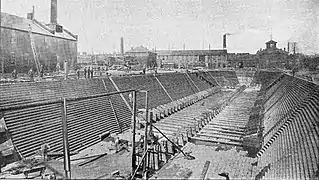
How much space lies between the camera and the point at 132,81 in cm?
2656

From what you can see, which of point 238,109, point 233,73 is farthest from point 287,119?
point 233,73

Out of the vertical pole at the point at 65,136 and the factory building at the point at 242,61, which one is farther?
the factory building at the point at 242,61

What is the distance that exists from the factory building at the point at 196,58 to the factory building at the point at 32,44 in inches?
1568

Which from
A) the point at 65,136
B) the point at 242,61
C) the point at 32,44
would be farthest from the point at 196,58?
the point at 65,136

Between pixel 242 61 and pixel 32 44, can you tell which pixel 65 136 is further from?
pixel 242 61

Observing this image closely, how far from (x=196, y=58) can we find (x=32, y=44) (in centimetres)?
5481

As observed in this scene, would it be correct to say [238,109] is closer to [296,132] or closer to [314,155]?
[296,132]

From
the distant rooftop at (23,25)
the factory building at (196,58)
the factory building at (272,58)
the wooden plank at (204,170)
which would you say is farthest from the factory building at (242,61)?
the wooden plank at (204,170)

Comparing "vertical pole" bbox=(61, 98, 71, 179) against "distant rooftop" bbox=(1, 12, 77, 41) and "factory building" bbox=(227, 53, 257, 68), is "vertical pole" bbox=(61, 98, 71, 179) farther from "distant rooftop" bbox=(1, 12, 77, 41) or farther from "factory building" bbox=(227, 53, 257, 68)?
"factory building" bbox=(227, 53, 257, 68)

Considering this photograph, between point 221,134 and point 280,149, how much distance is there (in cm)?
561

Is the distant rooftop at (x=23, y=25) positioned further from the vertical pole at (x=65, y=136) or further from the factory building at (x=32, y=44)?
the vertical pole at (x=65, y=136)

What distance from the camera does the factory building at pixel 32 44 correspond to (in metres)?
26.7

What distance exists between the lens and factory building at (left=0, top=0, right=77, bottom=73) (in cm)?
2669

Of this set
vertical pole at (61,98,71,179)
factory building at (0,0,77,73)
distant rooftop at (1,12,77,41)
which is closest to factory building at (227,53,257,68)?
factory building at (0,0,77,73)
